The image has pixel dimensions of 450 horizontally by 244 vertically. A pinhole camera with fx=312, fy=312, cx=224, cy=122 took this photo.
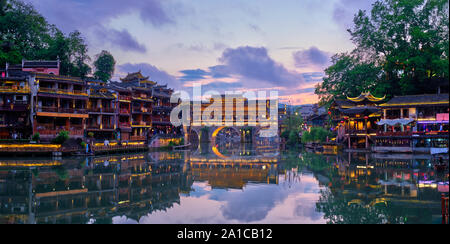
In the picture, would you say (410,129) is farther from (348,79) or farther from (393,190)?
(393,190)

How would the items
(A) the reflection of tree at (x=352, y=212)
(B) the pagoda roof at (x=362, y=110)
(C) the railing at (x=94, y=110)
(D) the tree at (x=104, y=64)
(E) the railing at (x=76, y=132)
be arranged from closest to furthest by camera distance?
(A) the reflection of tree at (x=352, y=212) → (E) the railing at (x=76, y=132) → (B) the pagoda roof at (x=362, y=110) → (C) the railing at (x=94, y=110) → (D) the tree at (x=104, y=64)

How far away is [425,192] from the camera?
16828mm

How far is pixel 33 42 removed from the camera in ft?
185

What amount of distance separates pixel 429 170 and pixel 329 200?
13.6 metres

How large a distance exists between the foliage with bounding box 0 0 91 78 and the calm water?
3348 centimetres

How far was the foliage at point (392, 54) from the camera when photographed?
41312 mm

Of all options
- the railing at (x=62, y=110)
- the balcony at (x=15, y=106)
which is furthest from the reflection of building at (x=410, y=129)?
the balcony at (x=15, y=106)

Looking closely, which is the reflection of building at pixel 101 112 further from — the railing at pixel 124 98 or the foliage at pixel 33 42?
the foliage at pixel 33 42

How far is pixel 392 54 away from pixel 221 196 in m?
41.5

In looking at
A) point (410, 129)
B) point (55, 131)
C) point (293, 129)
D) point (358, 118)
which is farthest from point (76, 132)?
Result: point (293, 129)

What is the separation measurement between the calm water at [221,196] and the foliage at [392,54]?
22.7 metres
